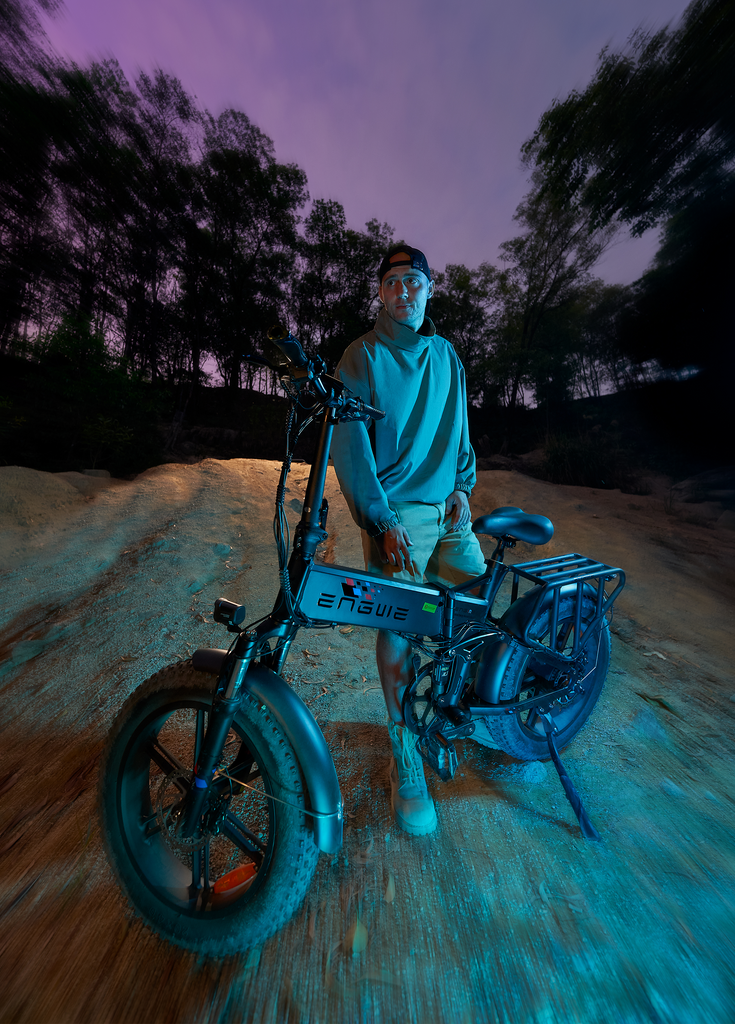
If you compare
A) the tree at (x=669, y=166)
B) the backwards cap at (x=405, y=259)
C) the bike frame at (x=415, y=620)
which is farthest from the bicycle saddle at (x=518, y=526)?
the tree at (x=669, y=166)

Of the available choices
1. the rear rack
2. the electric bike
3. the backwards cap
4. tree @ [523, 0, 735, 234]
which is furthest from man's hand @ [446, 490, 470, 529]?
tree @ [523, 0, 735, 234]

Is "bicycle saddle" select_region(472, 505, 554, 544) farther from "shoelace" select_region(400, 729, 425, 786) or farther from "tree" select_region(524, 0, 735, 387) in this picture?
"tree" select_region(524, 0, 735, 387)

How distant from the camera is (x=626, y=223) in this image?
8.97 meters

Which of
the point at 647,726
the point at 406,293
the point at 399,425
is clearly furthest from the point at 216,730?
the point at 647,726

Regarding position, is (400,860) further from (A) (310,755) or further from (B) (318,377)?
(B) (318,377)

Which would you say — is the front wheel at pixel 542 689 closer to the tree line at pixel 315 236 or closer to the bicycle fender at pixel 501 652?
the bicycle fender at pixel 501 652

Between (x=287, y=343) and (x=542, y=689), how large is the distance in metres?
1.70

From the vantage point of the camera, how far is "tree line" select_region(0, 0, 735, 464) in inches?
267

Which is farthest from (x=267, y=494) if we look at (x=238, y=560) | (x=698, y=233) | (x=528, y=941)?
(x=698, y=233)

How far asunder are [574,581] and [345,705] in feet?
4.44

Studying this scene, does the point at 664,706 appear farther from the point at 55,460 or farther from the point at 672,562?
the point at 55,460

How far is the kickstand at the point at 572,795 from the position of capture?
1487 millimetres

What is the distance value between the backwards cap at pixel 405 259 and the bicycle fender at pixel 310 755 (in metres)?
1.55

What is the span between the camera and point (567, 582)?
165cm
